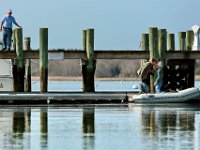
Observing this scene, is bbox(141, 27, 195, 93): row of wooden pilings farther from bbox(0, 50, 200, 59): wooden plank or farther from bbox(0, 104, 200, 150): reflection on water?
bbox(0, 104, 200, 150): reflection on water

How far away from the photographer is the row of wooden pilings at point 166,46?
4119cm

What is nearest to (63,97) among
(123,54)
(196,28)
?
(123,54)

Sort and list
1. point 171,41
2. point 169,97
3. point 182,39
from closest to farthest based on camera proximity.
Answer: point 169,97
point 171,41
point 182,39

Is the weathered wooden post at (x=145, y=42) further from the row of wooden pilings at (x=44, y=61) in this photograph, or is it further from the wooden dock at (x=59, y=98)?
the wooden dock at (x=59, y=98)

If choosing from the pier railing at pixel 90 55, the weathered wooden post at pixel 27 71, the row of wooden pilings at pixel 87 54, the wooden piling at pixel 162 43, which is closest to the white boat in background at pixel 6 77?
the weathered wooden post at pixel 27 71

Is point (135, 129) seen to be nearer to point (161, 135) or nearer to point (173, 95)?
point (161, 135)

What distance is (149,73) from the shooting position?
126 feet

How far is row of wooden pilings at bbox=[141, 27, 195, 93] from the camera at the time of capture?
41.2 meters

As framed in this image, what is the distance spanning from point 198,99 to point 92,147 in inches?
661

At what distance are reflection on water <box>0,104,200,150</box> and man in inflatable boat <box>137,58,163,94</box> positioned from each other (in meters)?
1.50

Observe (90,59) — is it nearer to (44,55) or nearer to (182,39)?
(44,55)

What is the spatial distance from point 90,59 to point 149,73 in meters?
3.64

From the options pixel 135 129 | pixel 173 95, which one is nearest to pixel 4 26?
pixel 173 95

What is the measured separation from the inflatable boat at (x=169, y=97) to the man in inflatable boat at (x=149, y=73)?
0.58 metres
